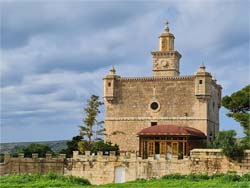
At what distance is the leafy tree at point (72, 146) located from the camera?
35.2 m

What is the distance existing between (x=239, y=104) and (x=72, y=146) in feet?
36.2

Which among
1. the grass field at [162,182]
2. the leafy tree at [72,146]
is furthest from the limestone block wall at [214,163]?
the leafy tree at [72,146]

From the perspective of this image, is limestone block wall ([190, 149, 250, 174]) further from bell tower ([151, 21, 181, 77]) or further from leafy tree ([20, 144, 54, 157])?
bell tower ([151, 21, 181, 77])

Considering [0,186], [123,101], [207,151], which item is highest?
[123,101]

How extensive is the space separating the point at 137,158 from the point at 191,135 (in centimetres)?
484

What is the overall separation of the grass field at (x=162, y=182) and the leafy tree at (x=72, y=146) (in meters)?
8.24

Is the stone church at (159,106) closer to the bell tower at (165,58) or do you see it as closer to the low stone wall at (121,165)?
the bell tower at (165,58)

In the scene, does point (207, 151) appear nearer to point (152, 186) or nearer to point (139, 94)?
point (152, 186)

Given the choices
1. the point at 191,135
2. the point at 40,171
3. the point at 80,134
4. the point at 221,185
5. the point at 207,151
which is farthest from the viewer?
the point at 80,134

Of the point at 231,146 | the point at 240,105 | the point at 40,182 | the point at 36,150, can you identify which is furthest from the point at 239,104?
the point at 40,182

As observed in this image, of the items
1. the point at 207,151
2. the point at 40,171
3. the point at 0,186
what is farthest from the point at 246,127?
the point at 0,186

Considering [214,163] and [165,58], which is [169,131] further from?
[165,58]

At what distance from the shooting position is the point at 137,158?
29.7m

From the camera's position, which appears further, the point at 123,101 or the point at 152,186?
the point at 123,101
